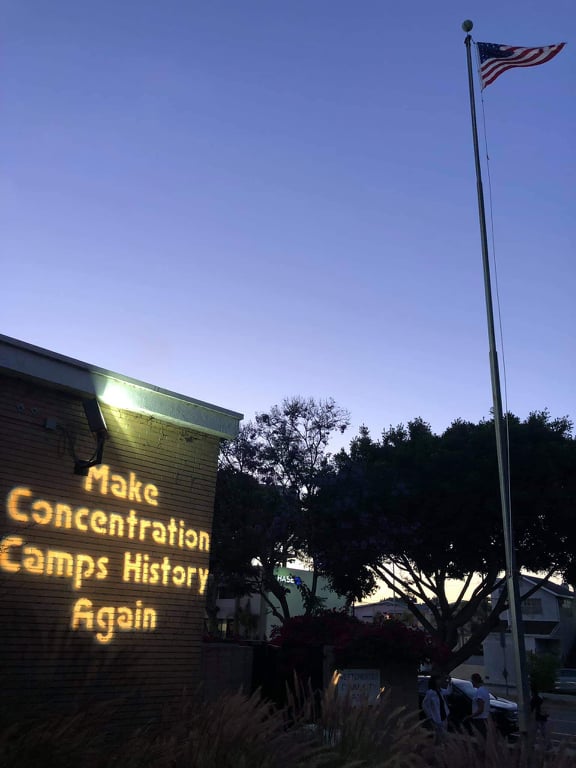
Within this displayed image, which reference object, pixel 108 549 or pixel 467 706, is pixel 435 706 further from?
pixel 108 549

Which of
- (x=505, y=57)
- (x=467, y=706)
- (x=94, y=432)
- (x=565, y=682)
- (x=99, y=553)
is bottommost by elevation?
(x=467, y=706)

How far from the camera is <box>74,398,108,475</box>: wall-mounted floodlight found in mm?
12109

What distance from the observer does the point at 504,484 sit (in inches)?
599

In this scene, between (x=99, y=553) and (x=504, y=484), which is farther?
(x=504, y=484)

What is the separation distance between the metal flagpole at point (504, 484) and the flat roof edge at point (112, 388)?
5.66 meters

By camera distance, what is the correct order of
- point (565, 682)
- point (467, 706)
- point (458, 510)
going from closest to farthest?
point (467, 706)
point (458, 510)
point (565, 682)

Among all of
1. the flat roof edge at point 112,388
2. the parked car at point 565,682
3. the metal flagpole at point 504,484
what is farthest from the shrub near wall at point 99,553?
the parked car at point 565,682

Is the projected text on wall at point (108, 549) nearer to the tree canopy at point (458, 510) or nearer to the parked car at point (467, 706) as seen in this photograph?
the parked car at point (467, 706)

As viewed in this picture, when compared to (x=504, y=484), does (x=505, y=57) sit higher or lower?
higher

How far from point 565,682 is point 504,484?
39056mm

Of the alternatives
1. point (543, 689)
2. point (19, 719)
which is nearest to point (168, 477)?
point (19, 719)

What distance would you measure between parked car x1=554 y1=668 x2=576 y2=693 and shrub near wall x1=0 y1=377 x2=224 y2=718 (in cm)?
3984

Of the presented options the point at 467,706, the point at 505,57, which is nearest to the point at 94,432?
the point at 505,57

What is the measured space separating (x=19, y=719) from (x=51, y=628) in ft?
21.4
